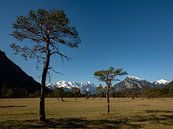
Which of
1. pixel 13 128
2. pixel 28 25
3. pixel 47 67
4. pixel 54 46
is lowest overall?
pixel 13 128

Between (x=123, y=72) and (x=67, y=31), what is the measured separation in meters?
25.5

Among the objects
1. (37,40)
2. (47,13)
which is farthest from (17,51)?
(47,13)

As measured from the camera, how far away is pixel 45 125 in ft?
91.5

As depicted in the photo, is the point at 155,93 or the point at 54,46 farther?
the point at 155,93

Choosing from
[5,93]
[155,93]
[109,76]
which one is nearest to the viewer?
[109,76]

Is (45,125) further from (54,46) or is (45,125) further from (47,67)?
(54,46)

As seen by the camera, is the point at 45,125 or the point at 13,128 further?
the point at 45,125

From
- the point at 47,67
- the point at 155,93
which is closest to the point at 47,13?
the point at 47,67

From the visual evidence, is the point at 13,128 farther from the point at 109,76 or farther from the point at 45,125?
the point at 109,76

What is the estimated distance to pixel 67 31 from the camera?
31.8m

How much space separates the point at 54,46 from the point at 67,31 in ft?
7.53

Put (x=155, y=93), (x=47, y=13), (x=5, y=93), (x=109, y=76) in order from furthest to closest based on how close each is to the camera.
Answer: (x=155, y=93), (x=5, y=93), (x=109, y=76), (x=47, y=13)

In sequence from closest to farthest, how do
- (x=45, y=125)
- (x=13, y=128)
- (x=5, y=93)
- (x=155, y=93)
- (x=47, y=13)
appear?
(x=13, y=128)
(x=45, y=125)
(x=47, y=13)
(x=5, y=93)
(x=155, y=93)

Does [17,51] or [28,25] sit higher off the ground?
[28,25]
